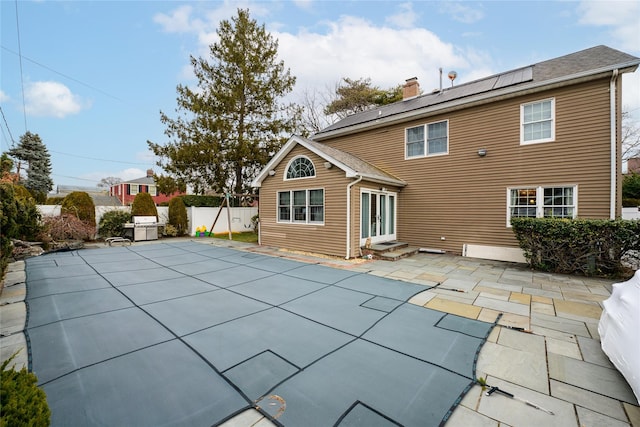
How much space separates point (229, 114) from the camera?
1627 cm

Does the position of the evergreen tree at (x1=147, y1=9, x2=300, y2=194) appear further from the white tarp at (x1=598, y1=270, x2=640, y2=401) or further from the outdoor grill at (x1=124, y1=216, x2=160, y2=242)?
the white tarp at (x1=598, y1=270, x2=640, y2=401)

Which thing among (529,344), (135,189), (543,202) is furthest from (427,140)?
(135,189)

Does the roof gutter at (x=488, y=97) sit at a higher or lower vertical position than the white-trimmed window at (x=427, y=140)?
higher

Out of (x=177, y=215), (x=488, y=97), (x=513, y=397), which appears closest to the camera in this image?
(x=513, y=397)

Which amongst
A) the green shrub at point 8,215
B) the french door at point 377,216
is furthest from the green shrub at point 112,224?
the french door at point 377,216

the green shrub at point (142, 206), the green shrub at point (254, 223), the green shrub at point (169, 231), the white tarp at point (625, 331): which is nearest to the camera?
the white tarp at point (625, 331)

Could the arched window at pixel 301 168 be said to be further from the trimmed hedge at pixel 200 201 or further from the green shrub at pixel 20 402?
the green shrub at pixel 20 402

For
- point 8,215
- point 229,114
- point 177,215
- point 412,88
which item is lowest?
point 177,215

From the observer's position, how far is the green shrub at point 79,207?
36.3 feet

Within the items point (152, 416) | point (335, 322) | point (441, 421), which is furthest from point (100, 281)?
point (441, 421)

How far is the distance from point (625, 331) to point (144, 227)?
49.2 feet

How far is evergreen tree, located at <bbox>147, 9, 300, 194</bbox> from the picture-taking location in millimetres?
15594

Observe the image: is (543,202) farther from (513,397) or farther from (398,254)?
(513,397)

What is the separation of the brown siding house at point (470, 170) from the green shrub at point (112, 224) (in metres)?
7.37
